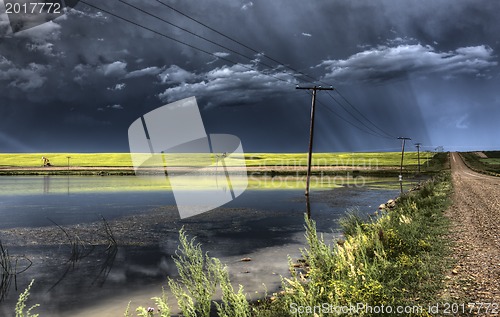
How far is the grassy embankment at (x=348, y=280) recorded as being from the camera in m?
6.14

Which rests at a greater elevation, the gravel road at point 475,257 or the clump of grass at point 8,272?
the gravel road at point 475,257

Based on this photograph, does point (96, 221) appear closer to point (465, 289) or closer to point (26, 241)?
point (26, 241)

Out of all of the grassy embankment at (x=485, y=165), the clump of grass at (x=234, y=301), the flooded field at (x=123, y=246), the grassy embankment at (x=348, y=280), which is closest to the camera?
the clump of grass at (x=234, y=301)

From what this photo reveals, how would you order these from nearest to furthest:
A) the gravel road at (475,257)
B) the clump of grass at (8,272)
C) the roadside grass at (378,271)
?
the roadside grass at (378,271)
the gravel road at (475,257)
the clump of grass at (8,272)

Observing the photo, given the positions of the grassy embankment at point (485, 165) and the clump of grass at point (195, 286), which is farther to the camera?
the grassy embankment at point (485, 165)

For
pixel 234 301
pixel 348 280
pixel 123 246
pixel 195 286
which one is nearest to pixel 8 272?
pixel 123 246

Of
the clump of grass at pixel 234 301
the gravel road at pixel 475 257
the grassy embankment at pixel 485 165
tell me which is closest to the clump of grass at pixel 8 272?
the clump of grass at pixel 234 301

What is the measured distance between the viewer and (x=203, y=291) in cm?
720

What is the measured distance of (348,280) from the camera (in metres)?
6.71

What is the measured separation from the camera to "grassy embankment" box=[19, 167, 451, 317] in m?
6.14

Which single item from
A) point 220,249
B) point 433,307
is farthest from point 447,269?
point 220,249

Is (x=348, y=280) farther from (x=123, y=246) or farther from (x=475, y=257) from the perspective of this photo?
(x=123, y=246)

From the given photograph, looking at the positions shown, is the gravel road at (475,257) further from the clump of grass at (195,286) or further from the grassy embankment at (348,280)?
the clump of grass at (195,286)

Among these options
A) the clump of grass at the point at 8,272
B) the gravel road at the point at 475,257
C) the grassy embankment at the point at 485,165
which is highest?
the grassy embankment at the point at 485,165
